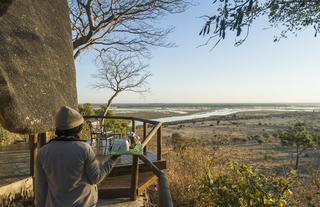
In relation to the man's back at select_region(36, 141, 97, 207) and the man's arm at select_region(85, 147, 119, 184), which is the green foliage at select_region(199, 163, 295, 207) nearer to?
the man's arm at select_region(85, 147, 119, 184)

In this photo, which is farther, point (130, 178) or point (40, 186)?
point (130, 178)

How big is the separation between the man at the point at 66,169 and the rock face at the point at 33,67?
4.37 ft

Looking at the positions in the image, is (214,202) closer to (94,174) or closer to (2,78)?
(94,174)

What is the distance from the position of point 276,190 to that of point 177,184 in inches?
121

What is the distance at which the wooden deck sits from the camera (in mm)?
3828

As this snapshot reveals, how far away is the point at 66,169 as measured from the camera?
1490 mm

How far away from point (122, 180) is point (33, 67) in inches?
112

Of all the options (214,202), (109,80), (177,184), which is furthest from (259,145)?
(214,202)

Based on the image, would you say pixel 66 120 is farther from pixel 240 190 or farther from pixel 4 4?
pixel 240 190

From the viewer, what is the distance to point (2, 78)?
239 cm

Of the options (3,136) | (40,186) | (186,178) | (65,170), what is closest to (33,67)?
(40,186)

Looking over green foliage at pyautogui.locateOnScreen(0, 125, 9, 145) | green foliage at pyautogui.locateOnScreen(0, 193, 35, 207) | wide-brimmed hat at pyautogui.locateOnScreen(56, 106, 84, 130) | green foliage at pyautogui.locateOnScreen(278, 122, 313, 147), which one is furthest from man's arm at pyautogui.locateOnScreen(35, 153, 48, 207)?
green foliage at pyautogui.locateOnScreen(278, 122, 313, 147)

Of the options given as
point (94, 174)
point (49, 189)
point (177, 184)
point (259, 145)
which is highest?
point (94, 174)

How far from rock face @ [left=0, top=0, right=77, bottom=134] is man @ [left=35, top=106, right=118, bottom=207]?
133cm
